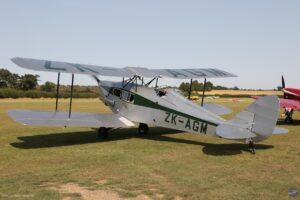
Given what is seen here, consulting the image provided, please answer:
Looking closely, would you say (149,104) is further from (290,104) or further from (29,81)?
(29,81)

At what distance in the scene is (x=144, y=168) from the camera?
8.21 metres

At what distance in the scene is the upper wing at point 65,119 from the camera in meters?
11.4

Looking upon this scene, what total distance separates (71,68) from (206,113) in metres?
5.00

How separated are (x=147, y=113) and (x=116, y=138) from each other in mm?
1618

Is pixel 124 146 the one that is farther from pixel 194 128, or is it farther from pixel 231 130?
pixel 231 130

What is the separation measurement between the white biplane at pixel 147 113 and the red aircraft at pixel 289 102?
22.6ft

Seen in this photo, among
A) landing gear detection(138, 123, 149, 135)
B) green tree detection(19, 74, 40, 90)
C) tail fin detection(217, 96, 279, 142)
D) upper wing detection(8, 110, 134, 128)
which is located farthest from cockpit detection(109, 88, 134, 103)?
green tree detection(19, 74, 40, 90)

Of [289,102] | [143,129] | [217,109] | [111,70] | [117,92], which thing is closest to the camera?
[111,70]

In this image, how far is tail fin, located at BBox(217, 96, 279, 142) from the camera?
909 centimetres

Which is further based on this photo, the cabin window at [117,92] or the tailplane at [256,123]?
the cabin window at [117,92]

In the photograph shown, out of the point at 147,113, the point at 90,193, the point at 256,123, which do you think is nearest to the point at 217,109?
the point at 147,113

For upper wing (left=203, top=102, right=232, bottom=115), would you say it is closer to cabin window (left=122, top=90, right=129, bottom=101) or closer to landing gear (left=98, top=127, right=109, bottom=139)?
cabin window (left=122, top=90, right=129, bottom=101)

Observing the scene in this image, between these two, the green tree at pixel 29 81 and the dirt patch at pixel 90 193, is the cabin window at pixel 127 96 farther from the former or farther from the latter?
the green tree at pixel 29 81

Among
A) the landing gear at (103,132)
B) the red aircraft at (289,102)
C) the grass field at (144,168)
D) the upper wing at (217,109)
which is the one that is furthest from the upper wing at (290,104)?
the landing gear at (103,132)
